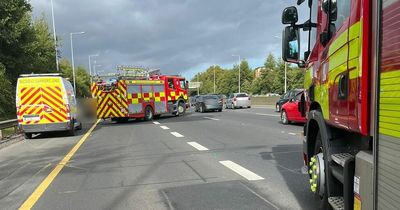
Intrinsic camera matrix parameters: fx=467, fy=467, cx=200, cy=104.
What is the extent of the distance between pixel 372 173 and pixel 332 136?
4.93 feet

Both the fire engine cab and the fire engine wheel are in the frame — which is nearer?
the fire engine wheel

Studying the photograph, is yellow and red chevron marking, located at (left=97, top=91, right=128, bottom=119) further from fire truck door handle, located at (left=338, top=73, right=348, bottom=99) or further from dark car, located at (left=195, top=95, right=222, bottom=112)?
fire truck door handle, located at (left=338, top=73, right=348, bottom=99)

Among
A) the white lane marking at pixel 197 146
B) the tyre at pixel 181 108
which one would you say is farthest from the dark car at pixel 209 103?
the white lane marking at pixel 197 146

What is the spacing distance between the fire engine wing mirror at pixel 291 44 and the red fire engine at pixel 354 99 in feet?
0.04

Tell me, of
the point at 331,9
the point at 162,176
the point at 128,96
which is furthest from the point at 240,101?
the point at 331,9

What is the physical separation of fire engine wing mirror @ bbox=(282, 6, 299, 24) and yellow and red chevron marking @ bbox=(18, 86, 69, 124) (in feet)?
45.0

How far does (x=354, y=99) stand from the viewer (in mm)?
3828

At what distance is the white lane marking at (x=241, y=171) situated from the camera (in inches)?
322

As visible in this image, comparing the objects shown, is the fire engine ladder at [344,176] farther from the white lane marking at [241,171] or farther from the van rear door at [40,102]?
the van rear door at [40,102]

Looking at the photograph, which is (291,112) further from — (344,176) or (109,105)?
(344,176)

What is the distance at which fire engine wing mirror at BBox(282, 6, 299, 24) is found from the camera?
592cm

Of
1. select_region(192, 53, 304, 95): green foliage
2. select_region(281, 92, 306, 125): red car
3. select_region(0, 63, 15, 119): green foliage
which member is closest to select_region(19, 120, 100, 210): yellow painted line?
select_region(281, 92, 306, 125): red car

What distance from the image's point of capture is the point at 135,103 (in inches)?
1081

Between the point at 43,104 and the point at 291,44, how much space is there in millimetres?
13809
